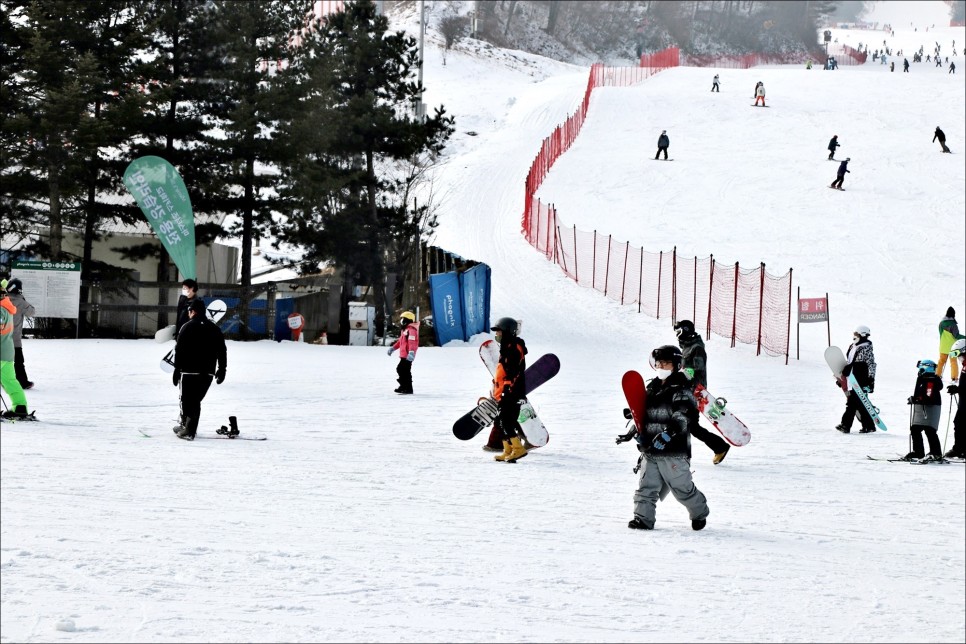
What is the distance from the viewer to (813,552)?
7.59m

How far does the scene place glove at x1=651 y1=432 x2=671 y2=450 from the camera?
7.87m

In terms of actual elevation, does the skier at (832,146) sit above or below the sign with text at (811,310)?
above

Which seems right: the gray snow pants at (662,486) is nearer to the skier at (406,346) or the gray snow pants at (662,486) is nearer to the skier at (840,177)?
the skier at (406,346)

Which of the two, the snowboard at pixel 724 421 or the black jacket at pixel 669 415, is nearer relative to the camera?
the black jacket at pixel 669 415

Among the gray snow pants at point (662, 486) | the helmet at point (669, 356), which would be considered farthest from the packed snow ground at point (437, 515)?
the helmet at point (669, 356)

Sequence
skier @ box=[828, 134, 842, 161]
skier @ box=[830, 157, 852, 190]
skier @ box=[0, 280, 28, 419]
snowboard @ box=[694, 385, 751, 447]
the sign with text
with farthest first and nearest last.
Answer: skier @ box=[828, 134, 842, 161] → skier @ box=[830, 157, 852, 190] → the sign with text → snowboard @ box=[694, 385, 751, 447] → skier @ box=[0, 280, 28, 419]

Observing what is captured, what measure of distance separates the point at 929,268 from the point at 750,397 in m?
18.1

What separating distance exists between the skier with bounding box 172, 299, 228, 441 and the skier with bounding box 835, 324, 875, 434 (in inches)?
287

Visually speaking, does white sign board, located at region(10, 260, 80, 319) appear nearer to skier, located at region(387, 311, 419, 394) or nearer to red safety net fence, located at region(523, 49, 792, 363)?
skier, located at region(387, 311, 419, 394)

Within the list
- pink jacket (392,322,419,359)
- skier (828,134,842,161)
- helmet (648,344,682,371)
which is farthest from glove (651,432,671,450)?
skier (828,134,842,161)

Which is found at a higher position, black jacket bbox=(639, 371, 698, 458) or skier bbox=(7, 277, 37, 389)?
skier bbox=(7, 277, 37, 389)

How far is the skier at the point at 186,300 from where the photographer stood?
43.1 feet

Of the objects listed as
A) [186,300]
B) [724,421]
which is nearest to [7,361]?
[186,300]

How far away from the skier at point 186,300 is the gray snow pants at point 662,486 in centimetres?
544
